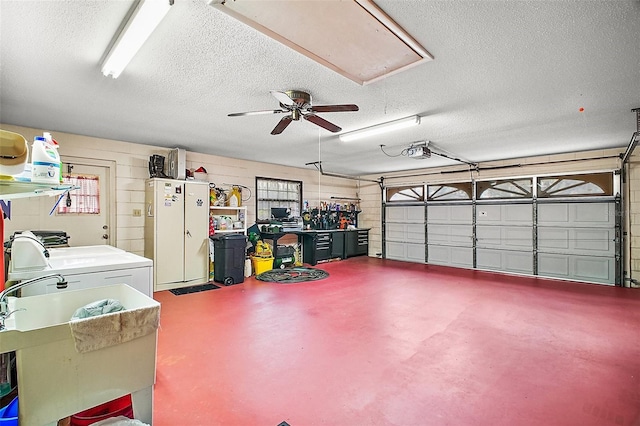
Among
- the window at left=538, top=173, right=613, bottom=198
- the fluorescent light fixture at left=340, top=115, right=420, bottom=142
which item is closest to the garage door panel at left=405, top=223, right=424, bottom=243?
the window at left=538, top=173, right=613, bottom=198

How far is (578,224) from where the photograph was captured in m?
5.98

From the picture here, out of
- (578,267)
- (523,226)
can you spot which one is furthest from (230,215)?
(578,267)

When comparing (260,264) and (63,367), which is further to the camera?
(260,264)

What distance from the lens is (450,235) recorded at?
7.75 meters

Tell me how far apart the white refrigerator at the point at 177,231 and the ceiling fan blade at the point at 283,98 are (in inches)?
128

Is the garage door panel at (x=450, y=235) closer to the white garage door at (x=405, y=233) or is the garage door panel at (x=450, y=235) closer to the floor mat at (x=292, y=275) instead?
the white garage door at (x=405, y=233)

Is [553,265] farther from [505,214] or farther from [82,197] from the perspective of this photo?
[82,197]

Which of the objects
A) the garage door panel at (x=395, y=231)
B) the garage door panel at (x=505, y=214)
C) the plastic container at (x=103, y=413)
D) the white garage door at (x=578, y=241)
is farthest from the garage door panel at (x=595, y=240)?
the plastic container at (x=103, y=413)

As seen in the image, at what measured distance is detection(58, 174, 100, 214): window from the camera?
4652mm

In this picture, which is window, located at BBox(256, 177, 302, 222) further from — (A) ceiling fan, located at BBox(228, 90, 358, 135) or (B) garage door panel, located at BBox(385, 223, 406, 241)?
(A) ceiling fan, located at BBox(228, 90, 358, 135)

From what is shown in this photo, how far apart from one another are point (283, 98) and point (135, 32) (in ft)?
4.05

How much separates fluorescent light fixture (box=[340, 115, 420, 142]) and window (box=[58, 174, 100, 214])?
13.7 feet

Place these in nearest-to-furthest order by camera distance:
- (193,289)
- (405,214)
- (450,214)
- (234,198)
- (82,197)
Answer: (82,197) → (193,289) → (234,198) → (450,214) → (405,214)

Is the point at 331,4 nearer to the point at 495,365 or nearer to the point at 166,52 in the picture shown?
the point at 166,52
